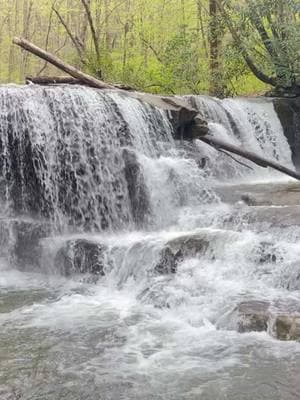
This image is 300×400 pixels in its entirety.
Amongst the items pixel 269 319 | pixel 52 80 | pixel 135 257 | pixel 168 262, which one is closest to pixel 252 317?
pixel 269 319

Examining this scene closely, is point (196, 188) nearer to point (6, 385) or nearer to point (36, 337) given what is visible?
point (36, 337)

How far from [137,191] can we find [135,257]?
2.27m

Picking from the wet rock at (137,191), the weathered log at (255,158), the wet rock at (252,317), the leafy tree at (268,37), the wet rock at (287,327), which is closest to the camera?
the wet rock at (287,327)

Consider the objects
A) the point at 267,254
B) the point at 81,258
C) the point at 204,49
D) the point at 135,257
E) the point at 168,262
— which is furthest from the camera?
the point at 204,49

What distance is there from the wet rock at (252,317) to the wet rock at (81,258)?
259cm

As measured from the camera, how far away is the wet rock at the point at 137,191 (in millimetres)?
9273

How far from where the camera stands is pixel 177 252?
23.1 feet

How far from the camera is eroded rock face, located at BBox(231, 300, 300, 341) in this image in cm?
503

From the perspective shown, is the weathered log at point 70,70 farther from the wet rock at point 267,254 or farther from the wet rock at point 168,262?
the wet rock at point 267,254

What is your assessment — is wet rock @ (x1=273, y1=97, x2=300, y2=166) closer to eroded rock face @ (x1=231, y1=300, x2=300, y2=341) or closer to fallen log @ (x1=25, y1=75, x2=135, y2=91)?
fallen log @ (x1=25, y1=75, x2=135, y2=91)

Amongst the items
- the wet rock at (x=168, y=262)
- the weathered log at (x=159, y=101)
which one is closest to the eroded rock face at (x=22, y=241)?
the wet rock at (x=168, y=262)

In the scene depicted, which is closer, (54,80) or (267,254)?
(267,254)

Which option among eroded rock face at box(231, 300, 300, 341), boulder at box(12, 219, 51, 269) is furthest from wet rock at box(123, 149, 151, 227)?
eroded rock face at box(231, 300, 300, 341)

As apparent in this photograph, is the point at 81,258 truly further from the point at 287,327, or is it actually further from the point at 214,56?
the point at 214,56
